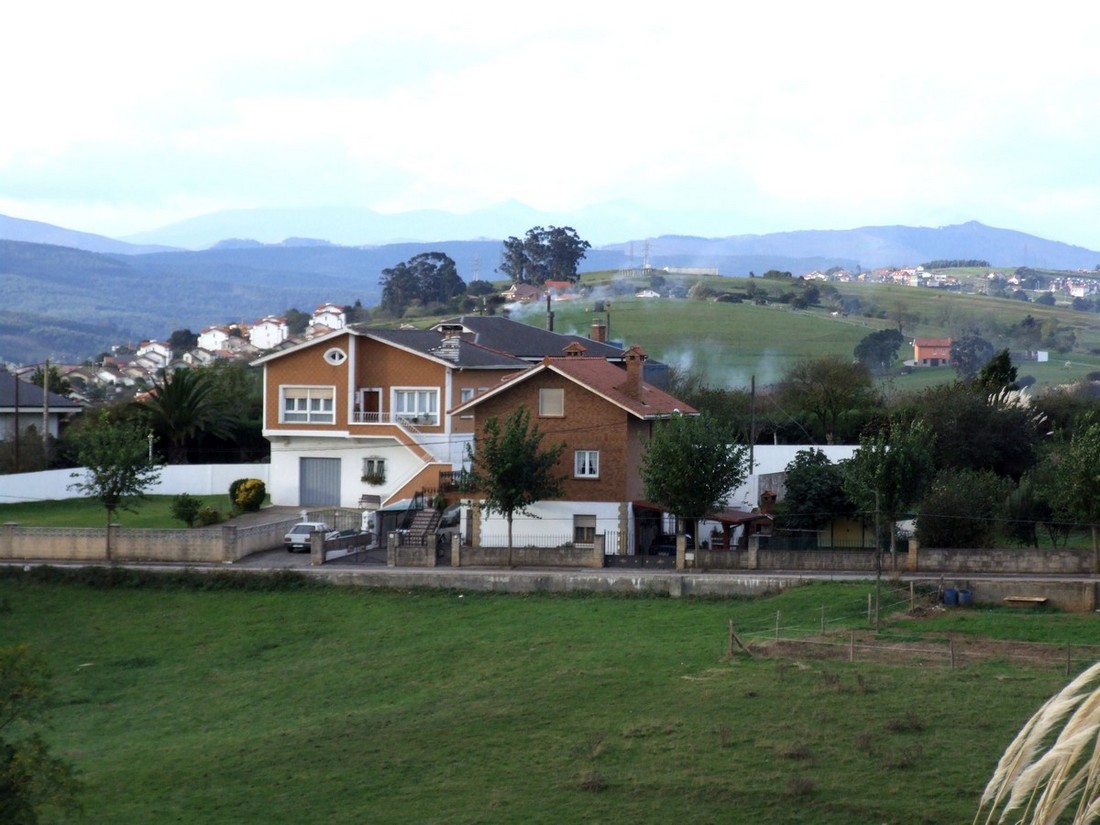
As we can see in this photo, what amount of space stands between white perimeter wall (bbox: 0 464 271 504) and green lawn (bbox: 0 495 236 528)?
556 millimetres

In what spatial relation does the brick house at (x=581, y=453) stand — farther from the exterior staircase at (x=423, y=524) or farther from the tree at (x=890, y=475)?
the tree at (x=890, y=475)

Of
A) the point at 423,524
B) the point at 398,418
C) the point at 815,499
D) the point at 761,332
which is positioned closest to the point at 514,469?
the point at 423,524

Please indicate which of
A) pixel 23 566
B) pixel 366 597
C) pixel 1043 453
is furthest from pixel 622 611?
pixel 1043 453

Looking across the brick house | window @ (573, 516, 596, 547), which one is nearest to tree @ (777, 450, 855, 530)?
the brick house

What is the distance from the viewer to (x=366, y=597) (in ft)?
123

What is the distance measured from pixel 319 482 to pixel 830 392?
105 ft

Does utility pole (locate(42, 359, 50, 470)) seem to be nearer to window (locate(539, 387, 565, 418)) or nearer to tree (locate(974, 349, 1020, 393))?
window (locate(539, 387, 565, 418))

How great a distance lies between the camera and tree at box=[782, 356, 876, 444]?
68.2 metres

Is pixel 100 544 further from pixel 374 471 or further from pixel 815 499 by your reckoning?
pixel 815 499

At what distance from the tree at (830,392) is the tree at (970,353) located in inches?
2275

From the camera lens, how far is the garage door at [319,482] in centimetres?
5147

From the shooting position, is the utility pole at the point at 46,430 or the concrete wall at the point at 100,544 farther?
the utility pole at the point at 46,430

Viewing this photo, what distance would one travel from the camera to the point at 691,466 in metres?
38.9

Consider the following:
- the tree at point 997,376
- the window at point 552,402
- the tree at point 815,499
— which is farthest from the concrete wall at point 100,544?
the tree at point 997,376
